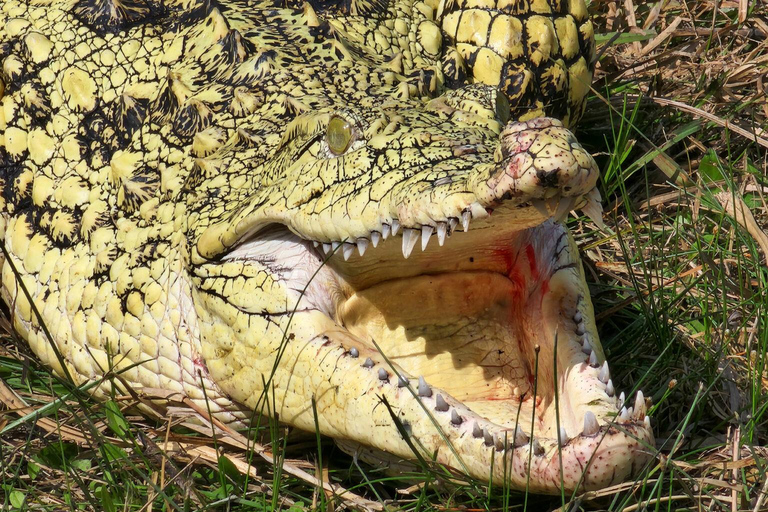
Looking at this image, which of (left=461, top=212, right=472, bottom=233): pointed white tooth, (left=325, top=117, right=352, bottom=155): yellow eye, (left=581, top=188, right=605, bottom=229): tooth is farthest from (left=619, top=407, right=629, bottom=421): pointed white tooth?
(left=325, top=117, right=352, bottom=155): yellow eye

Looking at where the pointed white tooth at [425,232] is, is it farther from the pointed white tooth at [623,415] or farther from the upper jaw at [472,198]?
the pointed white tooth at [623,415]

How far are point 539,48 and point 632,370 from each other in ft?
5.03

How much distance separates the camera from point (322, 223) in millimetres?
2691

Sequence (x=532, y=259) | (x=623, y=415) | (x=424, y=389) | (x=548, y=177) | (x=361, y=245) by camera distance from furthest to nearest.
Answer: (x=532, y=259)
(x=361, y=245)
(x=424, y=389)
(x=623, y=415)
(x=548, y=177)

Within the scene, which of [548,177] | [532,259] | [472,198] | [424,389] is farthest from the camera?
[532,259]

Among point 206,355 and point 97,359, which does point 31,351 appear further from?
point 206,355

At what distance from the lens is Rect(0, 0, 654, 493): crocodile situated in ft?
8.07

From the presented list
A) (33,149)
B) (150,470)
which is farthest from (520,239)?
(33,149)

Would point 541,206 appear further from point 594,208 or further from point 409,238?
point 409,238

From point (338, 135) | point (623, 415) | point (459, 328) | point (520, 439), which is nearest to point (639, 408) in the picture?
point (623, 415)

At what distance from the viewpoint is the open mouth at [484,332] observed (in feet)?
7.75

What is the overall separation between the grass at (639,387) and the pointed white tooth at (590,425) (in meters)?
0.19

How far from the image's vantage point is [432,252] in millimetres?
2910

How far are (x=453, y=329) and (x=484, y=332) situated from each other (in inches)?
3.8
